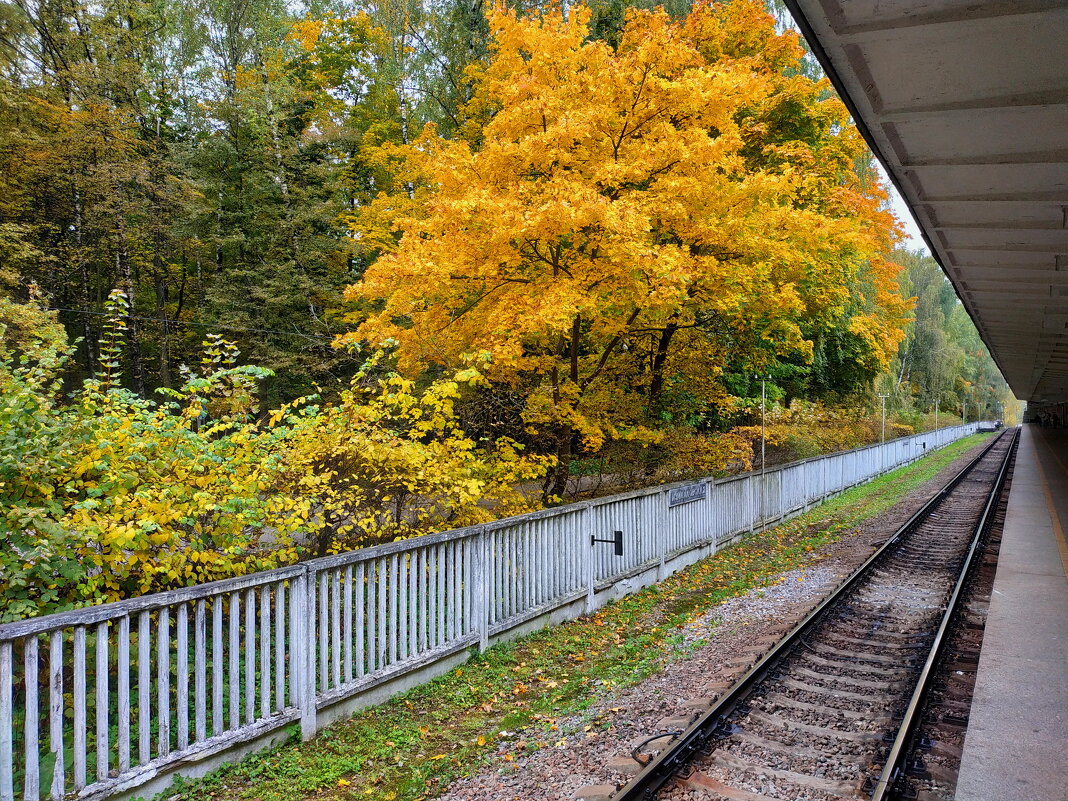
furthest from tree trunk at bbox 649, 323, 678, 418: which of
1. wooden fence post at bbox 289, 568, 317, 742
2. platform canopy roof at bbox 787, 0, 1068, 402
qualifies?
wooden fence post at bbox 289, 568, 317, 742

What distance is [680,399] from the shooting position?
41.1ft

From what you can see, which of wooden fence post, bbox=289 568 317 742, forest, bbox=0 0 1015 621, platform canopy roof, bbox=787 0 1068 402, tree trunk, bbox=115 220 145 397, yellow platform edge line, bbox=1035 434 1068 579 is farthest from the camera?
tree trunk, bbox=115 220 145 397

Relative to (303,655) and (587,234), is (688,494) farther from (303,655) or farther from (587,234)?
(303,655)

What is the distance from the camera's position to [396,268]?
8383 millimetres

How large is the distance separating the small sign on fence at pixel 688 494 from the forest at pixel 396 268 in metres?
0.69

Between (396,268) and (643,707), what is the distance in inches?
225

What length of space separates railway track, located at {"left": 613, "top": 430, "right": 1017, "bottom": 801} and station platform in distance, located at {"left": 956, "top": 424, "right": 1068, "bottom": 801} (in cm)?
41

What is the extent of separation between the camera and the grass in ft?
14.1

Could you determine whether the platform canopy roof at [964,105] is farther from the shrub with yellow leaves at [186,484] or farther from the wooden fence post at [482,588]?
the wooden fence post at [482,588]

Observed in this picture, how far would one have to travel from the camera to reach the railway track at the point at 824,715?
418 cm

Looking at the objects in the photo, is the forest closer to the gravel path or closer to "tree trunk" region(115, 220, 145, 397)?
"tree trunk" region(115, 220, 145, 397)

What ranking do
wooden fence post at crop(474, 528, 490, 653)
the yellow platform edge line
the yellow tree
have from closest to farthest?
wooden fence post at crop(474, 528, 490, 653) < the yellow tree < the yellow platform edge line

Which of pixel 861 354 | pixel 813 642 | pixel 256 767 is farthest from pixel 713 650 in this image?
pixel 861 354

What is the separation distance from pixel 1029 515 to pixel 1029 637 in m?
10.3
